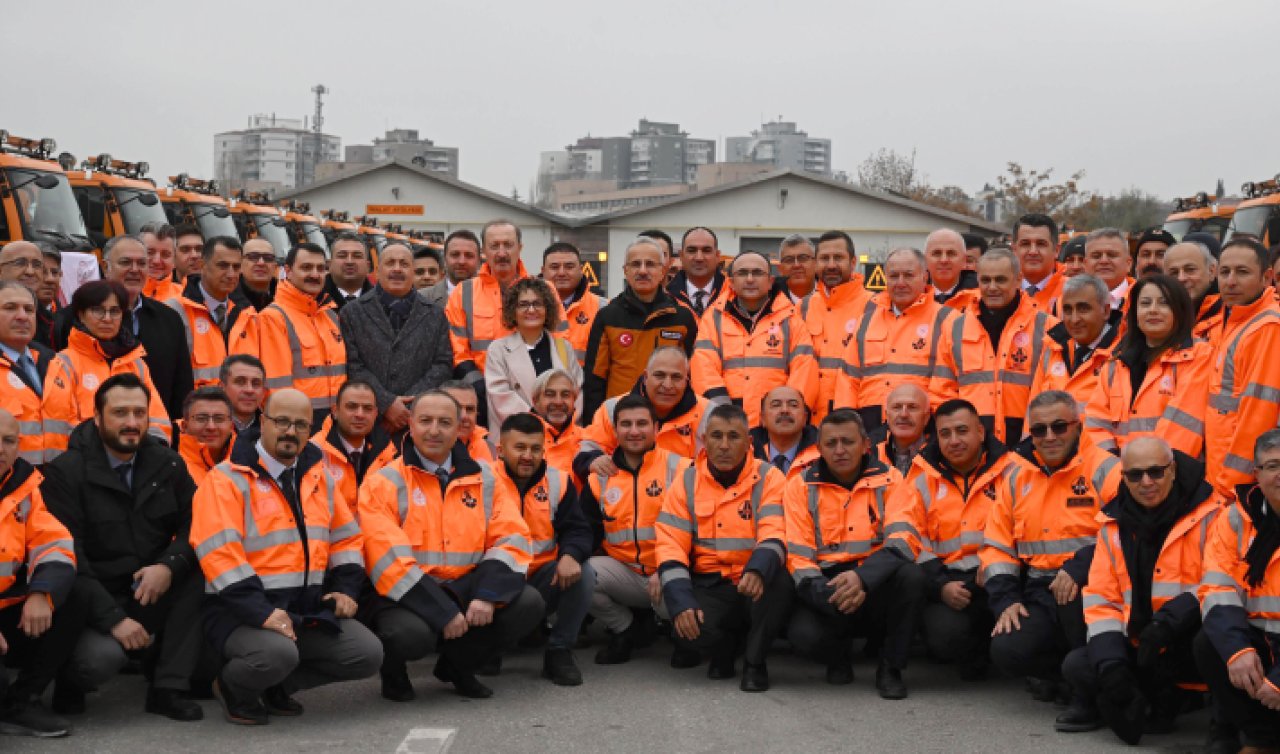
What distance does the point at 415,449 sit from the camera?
23.3 feet

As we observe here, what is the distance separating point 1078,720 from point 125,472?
184 inches

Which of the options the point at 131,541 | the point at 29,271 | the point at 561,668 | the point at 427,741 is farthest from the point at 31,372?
the point at 561,668

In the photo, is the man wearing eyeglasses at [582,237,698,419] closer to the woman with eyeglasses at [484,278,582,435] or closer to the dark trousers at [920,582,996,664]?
the woman with eyeglasses at [484,278,582,435]

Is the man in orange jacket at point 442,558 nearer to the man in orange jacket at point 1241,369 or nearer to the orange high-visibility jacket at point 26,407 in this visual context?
the orange high-visibility jacket at point 26,407

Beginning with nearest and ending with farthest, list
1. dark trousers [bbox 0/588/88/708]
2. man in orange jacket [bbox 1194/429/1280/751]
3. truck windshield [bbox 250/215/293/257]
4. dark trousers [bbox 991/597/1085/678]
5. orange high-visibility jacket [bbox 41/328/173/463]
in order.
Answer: man in orange jacket [bbox 1194/429/1280/751] < dark trousers [bbox 0/588/88/708] < dark trousers [bbox 991/597/1085/678] < orange high-visibility jacket [bbox 41/328/173/463] < truck windshield [bbox 250/215/293/257]

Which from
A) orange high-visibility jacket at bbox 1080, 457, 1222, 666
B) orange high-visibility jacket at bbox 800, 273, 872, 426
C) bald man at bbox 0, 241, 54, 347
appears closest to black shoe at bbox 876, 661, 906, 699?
orange high-visibility jacket at bbox 1080, 457, 1222, 666

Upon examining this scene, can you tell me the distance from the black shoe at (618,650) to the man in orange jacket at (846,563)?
3.29 feet

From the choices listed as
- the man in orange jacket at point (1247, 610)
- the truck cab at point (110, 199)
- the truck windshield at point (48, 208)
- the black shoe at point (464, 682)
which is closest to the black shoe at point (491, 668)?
the black shoe at point (464, 682)

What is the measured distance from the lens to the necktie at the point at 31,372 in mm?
7051

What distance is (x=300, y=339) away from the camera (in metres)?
8.35

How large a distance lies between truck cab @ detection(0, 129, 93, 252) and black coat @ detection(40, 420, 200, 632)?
405 inches

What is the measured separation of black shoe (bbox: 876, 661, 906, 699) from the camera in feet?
22.9

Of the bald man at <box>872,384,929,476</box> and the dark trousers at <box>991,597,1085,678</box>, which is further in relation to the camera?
the bald man at <box>872,384,929,476</box>

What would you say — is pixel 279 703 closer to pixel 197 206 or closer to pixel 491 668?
pixel 491 668
